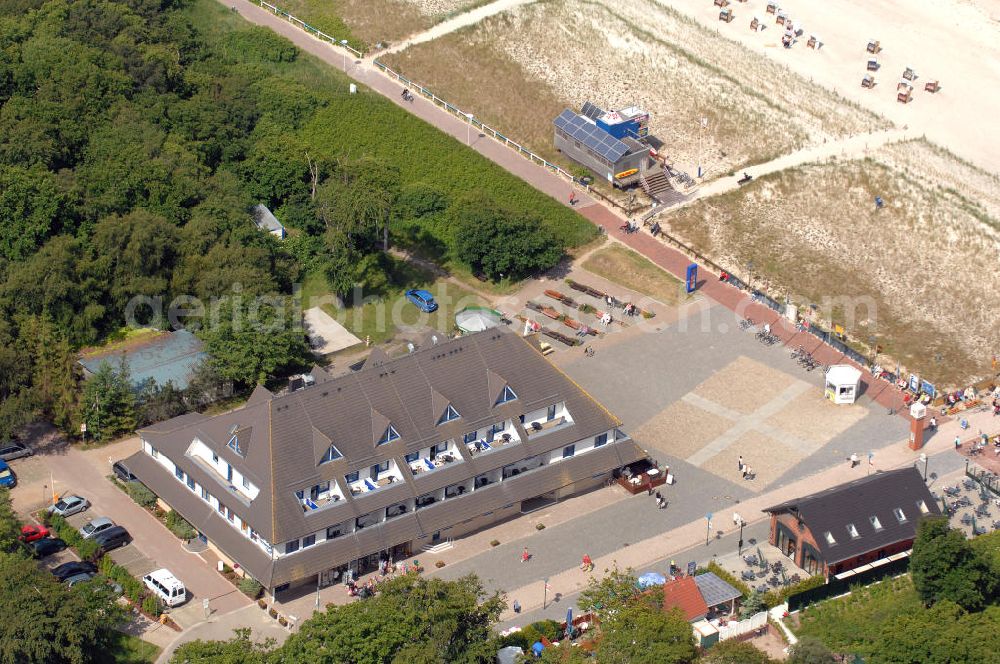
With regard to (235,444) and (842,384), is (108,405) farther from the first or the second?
(842,384)

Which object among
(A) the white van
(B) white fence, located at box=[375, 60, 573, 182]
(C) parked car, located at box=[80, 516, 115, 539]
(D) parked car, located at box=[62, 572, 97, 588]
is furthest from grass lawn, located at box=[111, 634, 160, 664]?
(B) white fence, located at box=[375, 60, 573, 182]

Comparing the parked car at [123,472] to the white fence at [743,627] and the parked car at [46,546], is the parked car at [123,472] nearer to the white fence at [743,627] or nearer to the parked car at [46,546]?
the parked car at [46,546]

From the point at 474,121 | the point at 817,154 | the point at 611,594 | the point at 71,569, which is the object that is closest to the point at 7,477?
the point at 71,569

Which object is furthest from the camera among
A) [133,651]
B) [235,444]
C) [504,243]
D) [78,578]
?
[504,243]

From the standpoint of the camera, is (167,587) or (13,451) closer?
(167,587)

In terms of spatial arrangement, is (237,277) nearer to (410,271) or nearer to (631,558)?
(410,271)

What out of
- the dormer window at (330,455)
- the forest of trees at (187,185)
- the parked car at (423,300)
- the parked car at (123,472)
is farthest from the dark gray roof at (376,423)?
the parked car at (423,300)

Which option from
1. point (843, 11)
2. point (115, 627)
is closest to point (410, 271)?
point (115, 627)
